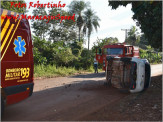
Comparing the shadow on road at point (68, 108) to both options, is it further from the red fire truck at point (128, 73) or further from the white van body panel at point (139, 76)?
the red fire truck at point (128, 73)

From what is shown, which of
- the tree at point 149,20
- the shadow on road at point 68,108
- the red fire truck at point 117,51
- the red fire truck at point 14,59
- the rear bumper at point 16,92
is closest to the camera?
the red fire truck at point 14,59

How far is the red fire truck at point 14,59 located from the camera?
4734mm

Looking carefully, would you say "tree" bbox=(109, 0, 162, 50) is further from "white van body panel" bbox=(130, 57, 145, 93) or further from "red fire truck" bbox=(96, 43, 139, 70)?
"red fire truck" bbox=(96, 43, 139, 70)

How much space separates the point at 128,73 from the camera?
8.27 meters

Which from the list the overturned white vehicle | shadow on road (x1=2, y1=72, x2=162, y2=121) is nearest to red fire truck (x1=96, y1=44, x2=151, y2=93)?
the overturned white vehicle

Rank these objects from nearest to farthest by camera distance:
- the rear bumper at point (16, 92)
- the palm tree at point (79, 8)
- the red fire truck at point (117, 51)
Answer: the rear bumper at point (16, 92)
the red fire truck at point (117, 51)
the palm tree at point (79, 8)

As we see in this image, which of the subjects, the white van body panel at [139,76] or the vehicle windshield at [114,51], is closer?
the white van body panel at [139,76]

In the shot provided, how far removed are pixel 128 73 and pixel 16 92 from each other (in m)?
4.93

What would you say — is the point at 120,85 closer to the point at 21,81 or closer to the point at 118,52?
the point at 21,81

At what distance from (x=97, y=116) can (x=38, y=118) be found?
1572 millimetres

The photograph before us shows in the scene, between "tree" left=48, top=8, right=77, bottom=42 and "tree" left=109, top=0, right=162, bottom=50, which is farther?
"tree" left=48, top=8, right=77, bottom=42

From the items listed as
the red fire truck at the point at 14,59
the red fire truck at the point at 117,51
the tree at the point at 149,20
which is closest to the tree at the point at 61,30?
the red fire truck at the point at 117,51

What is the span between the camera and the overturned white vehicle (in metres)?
7.86

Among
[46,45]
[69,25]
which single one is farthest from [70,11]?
[46,45]
